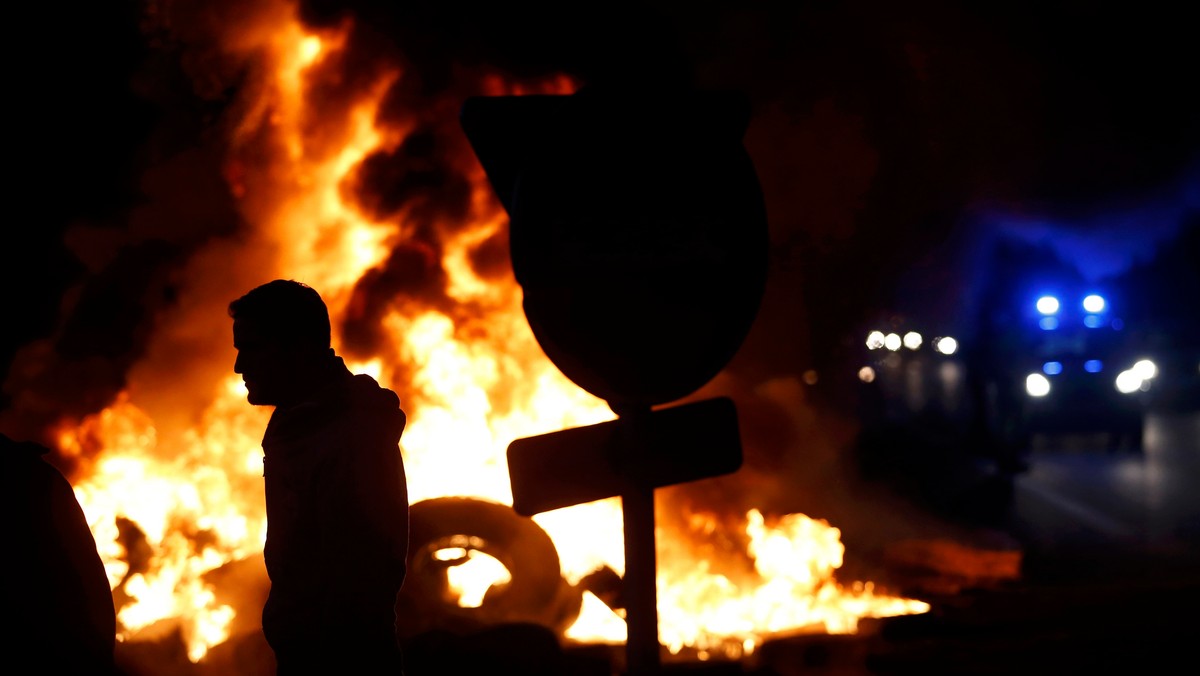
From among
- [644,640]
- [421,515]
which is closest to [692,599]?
[421,515]

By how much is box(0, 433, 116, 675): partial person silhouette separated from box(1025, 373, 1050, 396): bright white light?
65.7 feet

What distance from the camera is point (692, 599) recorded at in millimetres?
7758

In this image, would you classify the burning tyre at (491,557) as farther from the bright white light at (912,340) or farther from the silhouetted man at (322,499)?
the bright white light at (912,340)

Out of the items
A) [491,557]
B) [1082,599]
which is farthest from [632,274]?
[1082,599]

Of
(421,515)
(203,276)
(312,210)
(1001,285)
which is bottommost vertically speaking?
(421,515)

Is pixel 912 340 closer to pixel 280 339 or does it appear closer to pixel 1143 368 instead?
pixel 1143 368

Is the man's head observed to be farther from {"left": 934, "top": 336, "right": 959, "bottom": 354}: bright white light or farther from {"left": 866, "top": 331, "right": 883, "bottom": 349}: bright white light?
{"left": 934, "top": 336, "right": 959, "bottom": 354}: bright white light

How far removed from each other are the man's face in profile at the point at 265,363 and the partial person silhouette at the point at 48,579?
0.74 meters

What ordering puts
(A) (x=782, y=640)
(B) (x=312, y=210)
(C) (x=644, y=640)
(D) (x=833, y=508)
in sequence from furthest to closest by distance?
(D) (x=833, y=508), (B) (x=312, y=210), (A) (x=782, y=640), (C) (x=644, y=640)

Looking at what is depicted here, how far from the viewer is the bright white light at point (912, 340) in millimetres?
34344

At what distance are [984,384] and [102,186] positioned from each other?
704 inches

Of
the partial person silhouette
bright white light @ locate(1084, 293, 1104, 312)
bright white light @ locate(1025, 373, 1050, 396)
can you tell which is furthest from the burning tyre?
bright white light @ locate(1084, 293, 1104, 312)

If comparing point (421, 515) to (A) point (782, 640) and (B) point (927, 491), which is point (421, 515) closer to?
(A) point (782, 640)

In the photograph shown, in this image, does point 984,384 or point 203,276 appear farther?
point 984,384
